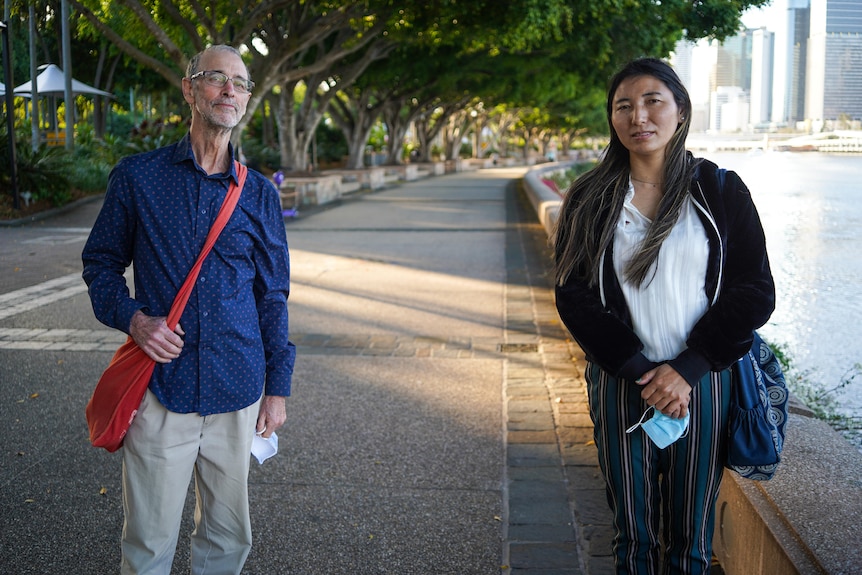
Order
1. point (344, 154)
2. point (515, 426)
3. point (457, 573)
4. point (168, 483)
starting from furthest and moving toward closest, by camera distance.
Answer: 1. point (344, 154)
2. point (515, 426)
3. point (457, 573)
4. point (168, 483)

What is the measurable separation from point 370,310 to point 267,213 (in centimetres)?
634

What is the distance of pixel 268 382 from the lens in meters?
2.90

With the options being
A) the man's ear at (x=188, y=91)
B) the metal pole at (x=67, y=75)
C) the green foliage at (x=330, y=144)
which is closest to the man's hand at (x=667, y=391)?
the man's ear at (x=188, y=91)

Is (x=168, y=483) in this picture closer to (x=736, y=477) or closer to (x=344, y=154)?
(x=736, y=477)

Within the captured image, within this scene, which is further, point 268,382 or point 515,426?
point 515,426

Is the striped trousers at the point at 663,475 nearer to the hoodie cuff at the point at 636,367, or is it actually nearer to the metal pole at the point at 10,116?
the hoodie cuff at the point at 636,367

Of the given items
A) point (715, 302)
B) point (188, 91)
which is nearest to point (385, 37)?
point (188, 91)

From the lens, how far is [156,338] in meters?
2.56

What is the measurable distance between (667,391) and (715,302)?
28cm

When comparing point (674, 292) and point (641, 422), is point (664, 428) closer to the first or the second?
point (641, 422)

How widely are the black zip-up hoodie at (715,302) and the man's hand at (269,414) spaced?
97cm

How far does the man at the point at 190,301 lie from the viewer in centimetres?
265

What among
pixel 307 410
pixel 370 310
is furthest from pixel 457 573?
pixel 370 310

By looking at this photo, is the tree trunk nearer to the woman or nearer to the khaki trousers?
the khaki trousers
